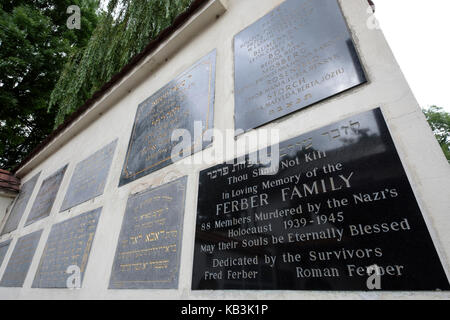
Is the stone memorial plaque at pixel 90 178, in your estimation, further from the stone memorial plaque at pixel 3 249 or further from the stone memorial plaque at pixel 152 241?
the stone memorial plaque at pixel 3 249

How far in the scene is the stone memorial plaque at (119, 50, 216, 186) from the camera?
2537mm

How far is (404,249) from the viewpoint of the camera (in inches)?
39.6

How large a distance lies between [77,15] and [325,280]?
1295 centimetres

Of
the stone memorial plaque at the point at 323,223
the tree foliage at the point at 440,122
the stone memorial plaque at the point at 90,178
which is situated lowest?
the stone memorial plaque at the point at 323,223

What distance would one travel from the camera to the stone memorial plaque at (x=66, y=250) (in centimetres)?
283

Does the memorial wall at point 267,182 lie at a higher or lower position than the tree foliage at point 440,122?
lower

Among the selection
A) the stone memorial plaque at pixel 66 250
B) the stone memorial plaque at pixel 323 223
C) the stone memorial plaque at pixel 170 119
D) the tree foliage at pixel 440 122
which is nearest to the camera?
the stone memorial plaque at pixel 323 223

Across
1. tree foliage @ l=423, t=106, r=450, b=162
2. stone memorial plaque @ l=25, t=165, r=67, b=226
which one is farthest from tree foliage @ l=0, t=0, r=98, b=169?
tree foliage @ l=423, t=106, r=450, b=162

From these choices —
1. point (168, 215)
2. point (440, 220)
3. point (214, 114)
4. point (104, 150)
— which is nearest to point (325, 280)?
point (440, 220)

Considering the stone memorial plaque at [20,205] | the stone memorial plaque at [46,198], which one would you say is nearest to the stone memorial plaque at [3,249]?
the stone memorial plaque at [20,205]

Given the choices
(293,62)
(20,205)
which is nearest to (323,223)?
(293,62)

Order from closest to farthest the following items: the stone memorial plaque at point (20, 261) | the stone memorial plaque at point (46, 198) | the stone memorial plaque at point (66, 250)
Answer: the stone memorial plaque at point (66, 250) → the stone memorial plaque at point (20, 261) → the stone memorial plaque at point (46, 198)

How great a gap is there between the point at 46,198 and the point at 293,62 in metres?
5.25
